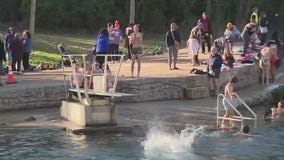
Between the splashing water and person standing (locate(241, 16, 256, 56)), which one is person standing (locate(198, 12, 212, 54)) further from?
the splashing water

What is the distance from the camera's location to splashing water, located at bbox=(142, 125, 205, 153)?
1608 centimetres

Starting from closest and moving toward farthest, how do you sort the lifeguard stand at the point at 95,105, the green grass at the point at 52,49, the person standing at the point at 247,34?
the lifeguard stand at the point at 95,105, the person standing at the point at 247,34, the green grass at the point at 52,49

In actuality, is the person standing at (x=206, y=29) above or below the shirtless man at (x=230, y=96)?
above

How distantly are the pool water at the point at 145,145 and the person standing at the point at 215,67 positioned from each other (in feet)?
18.6

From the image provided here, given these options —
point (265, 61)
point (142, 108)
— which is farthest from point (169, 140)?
point (265, 61)

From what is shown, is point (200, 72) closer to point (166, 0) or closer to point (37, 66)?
point (37, 66)

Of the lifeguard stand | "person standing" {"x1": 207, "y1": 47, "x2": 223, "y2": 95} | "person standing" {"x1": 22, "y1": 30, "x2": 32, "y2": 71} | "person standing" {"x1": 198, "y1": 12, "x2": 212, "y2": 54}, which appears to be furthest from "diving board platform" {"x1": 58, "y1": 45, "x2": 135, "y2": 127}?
"person standing" {"x1": 198, "y1": 12, "x2": 212, "y2": 54}

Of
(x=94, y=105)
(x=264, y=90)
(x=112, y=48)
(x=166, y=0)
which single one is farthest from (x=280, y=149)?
(x=166, y=0)

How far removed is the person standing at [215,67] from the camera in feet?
78.3

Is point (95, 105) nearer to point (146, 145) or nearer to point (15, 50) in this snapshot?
point (146, 145)

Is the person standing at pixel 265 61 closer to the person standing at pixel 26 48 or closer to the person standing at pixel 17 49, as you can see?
the person standing at pixel 26 48

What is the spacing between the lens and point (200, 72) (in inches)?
980

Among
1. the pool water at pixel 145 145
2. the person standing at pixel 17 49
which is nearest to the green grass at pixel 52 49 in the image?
the person standing at pixel 17 49

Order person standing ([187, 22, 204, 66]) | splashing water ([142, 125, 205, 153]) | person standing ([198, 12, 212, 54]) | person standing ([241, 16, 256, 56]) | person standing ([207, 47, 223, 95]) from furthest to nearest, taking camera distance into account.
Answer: person standing ([198, 12, 212, 54])
person standing ([241, 16, 256, 56])
person standing ([187, 22, 204, 66])
person standing ([207, 47, 223, 95])
splashing water ([142, 125, 205, 153])
